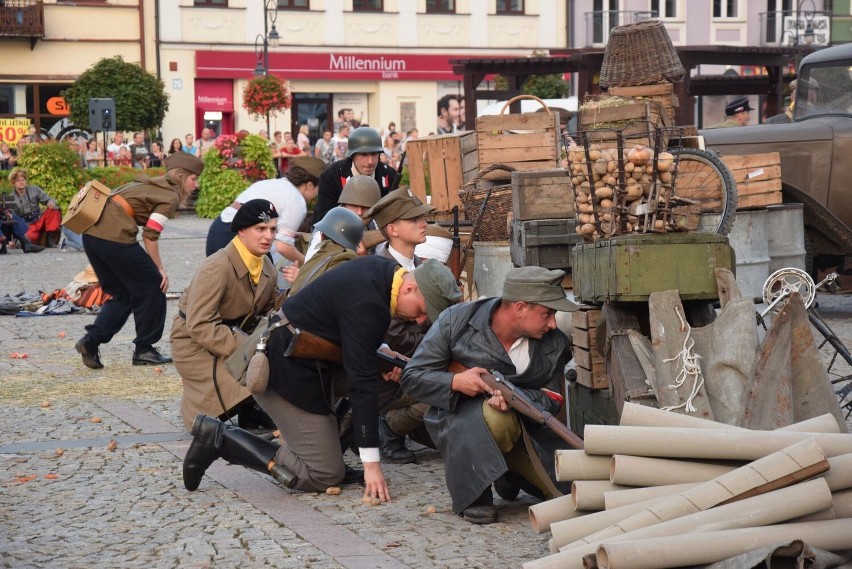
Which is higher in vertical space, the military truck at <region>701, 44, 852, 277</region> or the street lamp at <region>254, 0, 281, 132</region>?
the street lamp at <region>254, 0, 281, 132</region>

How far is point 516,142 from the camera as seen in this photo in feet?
40.6

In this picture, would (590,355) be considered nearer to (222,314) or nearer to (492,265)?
(222,314)

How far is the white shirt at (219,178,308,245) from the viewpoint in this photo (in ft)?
31.3

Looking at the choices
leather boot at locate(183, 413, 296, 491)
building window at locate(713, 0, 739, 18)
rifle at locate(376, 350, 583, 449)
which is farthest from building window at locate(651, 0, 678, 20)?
rifle at locate(376, 350, 583, 449)

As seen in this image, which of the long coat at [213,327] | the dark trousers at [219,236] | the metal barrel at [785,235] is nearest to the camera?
the long coat at [213,327]

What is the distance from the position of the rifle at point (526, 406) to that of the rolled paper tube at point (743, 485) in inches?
32.2

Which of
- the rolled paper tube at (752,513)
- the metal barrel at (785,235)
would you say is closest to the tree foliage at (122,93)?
the metal barrel at (785,235)

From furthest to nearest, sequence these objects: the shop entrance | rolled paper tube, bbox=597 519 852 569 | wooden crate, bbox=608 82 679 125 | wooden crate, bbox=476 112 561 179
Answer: the shop entrance < wooden crate, bbox=608 82 679 125 < wooden crate, bbox=476 112 561 179 < rolled paper tube, bbox=597 519 852 569

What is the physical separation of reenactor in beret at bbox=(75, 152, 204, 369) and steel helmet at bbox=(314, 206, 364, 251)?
299 cm

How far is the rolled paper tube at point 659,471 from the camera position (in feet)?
17.4

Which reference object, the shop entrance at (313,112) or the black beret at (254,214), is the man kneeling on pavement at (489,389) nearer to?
the black beret at (254,214)

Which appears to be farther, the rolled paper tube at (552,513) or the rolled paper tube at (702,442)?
the rolled paper tube at (552,513)

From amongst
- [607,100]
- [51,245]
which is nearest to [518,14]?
[51,245]

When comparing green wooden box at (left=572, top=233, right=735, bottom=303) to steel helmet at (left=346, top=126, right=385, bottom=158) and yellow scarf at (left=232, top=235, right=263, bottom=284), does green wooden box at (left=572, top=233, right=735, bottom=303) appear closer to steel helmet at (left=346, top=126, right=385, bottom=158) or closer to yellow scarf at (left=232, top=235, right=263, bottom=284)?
yellow scarf at (left=232, top=235, right=263, bottom=284)
